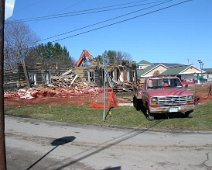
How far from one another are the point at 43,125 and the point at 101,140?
12.6 feet

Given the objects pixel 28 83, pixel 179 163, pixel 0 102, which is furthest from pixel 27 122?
pixel 28 83

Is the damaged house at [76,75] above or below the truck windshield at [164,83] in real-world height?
above

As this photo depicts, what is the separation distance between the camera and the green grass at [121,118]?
43.9ft

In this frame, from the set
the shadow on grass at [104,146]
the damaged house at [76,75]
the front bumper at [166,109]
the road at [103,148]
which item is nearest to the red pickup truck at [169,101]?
the front bumper at [166,109]

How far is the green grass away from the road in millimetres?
906

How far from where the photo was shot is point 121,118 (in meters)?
15.3

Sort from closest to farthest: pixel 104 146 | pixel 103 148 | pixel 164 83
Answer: pixel 103 148 < pixel 104 146 < pixel 164 83

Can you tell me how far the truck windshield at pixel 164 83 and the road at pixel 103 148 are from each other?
344cm

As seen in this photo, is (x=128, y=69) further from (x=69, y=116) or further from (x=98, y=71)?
(x=69, y=116)

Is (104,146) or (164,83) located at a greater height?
(164,83)

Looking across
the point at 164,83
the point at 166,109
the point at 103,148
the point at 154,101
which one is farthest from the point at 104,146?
the point at 164,83

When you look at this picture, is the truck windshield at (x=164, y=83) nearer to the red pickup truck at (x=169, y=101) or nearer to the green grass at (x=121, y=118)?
the red pickup truck at (x=169, y=101)

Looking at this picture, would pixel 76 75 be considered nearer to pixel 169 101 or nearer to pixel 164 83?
pixel 164 83

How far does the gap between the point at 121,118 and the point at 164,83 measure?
2467mm
